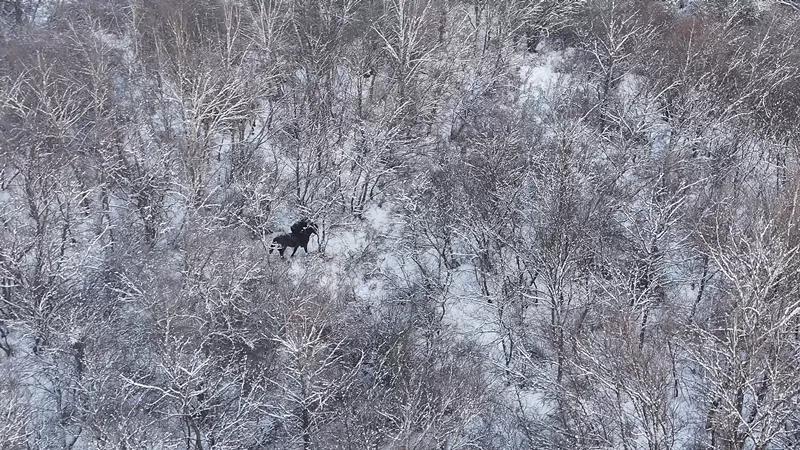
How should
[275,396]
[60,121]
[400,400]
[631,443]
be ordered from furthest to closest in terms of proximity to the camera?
1. [60,121]
2. [275,396]
3. [400,400]
4. [631,443]

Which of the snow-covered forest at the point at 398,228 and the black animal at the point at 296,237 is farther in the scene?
the black animal at the point at 296,237

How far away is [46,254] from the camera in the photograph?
78.1ft

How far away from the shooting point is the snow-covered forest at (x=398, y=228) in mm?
21172

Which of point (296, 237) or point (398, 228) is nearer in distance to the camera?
point (296, 237)

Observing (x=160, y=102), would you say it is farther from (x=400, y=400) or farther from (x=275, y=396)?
(x=400, y=400)

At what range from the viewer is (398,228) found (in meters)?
29.9

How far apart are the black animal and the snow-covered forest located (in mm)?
224

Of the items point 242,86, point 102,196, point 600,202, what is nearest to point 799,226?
point 600,202

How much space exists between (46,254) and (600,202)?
70.6ft

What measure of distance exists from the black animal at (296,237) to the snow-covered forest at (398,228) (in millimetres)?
224

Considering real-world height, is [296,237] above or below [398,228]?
above

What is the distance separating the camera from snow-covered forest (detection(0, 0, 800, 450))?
2117 centimetres

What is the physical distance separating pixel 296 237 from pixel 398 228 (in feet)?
16.1

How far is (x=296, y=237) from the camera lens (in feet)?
91.2
